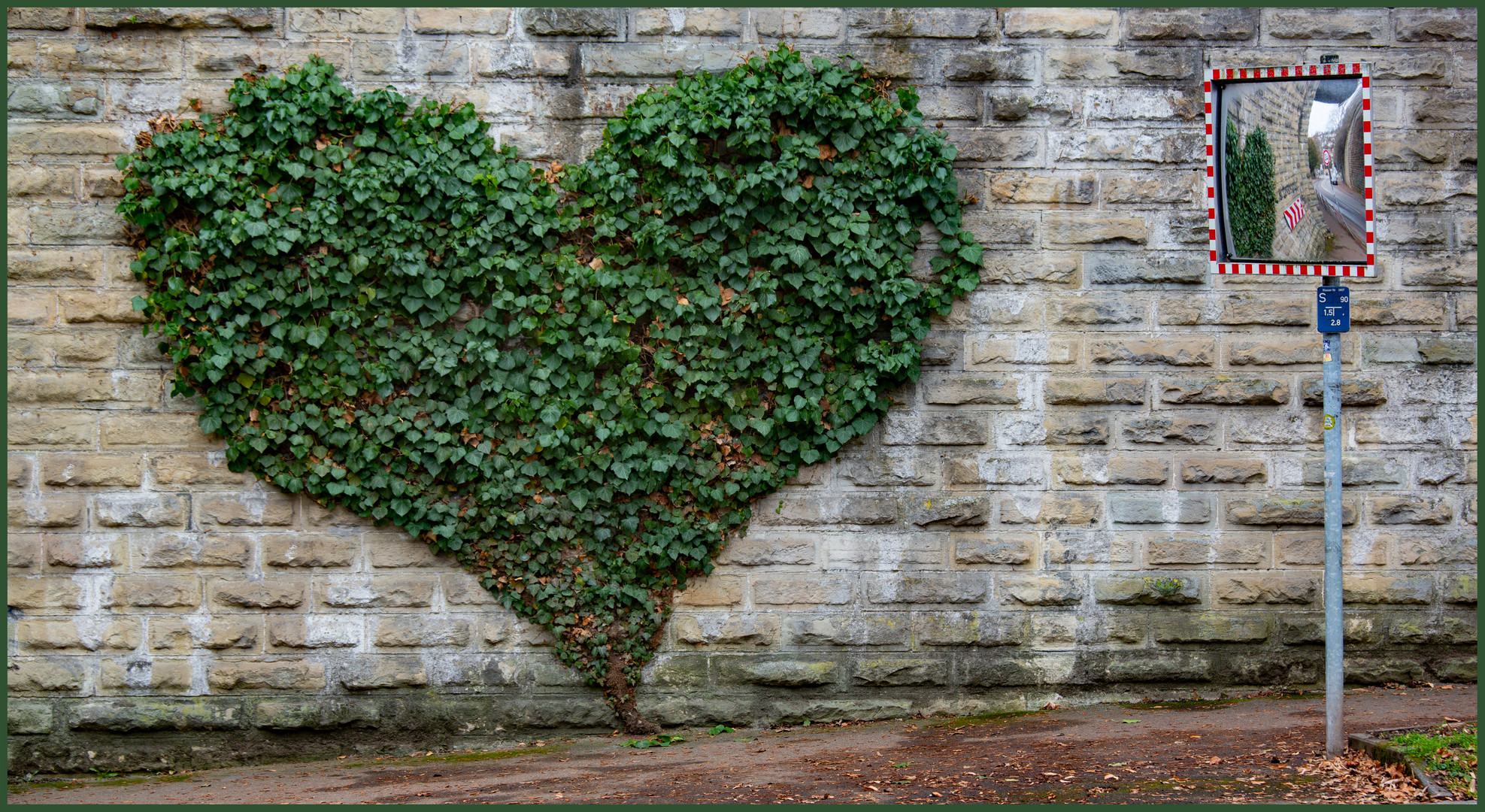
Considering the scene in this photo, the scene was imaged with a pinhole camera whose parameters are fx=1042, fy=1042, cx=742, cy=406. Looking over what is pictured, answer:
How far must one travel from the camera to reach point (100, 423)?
588 centimetres

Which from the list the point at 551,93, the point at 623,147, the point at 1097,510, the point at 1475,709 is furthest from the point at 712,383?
the point at 1475,709

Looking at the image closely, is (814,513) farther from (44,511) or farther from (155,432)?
(44,511)

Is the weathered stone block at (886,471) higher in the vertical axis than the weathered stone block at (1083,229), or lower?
lower

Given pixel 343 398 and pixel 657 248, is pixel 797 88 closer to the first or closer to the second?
pixel 657 248

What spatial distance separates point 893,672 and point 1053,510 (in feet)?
4.35

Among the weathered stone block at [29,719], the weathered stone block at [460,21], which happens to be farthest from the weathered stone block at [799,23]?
the weathered stone block at [29,719]

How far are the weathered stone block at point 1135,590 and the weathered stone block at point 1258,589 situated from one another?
0.24 m

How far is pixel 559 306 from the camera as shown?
5848mm

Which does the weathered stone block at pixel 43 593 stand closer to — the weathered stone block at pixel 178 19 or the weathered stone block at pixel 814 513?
the weathered stone block at pixel 178 19

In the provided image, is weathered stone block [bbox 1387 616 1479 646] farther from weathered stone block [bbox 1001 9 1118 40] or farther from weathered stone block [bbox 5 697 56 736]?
Result: weathered stone block [bbox 5 697 56 736]

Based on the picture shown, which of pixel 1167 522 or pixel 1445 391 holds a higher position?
pixel 1445 391

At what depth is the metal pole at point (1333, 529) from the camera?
469 cm

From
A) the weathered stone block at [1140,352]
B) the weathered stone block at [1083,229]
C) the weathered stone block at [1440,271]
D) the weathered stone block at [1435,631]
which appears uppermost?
the weathered stone block at [1083,229]

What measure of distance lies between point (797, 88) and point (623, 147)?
3.38ft
